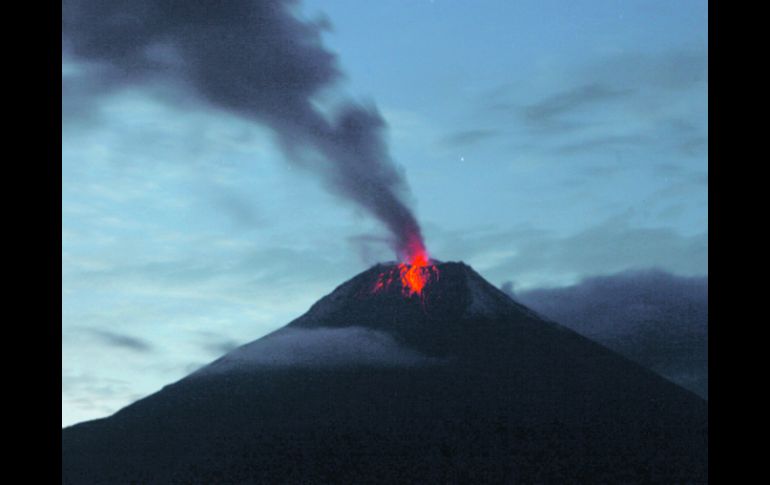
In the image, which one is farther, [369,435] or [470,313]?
[470,313]

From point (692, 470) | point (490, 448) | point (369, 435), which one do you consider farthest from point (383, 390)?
point (692, 470)

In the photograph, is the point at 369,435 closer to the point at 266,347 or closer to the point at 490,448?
the point at 490,448
